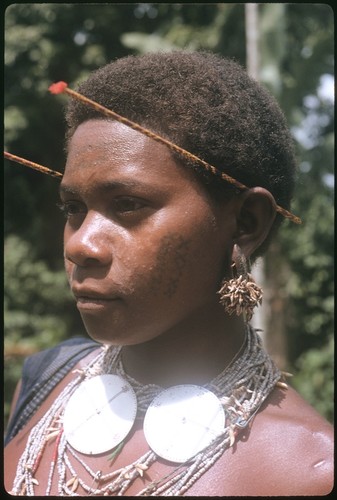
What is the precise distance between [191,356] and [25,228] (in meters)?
9.48

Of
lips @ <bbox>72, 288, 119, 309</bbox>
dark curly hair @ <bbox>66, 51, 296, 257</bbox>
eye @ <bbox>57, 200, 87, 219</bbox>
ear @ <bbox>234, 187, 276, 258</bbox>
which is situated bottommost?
lips @ <bbox>72, 288, 119, 309</bbox>

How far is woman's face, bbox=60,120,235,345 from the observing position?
162cm

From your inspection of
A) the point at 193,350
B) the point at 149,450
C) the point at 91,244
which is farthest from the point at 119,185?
the point at 149,450

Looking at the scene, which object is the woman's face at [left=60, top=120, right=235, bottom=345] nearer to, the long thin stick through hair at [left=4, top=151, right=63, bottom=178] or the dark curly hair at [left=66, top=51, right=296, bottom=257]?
the dark curly hair at [left=66, top=51, right=296, bottom=257]

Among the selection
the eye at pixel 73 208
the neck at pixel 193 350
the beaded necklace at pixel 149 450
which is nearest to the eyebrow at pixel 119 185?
the eye at pixel 73 208

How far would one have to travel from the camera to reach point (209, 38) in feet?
30.3

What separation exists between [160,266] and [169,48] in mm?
7247

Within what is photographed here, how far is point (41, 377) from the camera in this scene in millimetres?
2234

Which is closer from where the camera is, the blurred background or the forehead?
the forehead

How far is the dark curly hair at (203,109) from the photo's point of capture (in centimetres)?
167

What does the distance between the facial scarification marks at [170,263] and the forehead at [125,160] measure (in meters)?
0.16

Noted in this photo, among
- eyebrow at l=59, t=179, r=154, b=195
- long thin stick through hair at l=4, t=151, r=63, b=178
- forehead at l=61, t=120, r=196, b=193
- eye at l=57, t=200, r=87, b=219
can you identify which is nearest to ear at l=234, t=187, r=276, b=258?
forehead at l=61, t=120, r=196, b=193

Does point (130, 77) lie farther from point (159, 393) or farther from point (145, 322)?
point (159, 393)

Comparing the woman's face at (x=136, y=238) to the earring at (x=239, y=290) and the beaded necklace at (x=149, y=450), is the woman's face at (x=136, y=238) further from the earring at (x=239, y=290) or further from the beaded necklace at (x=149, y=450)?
the beaded necklace at (x=149, y=450)
